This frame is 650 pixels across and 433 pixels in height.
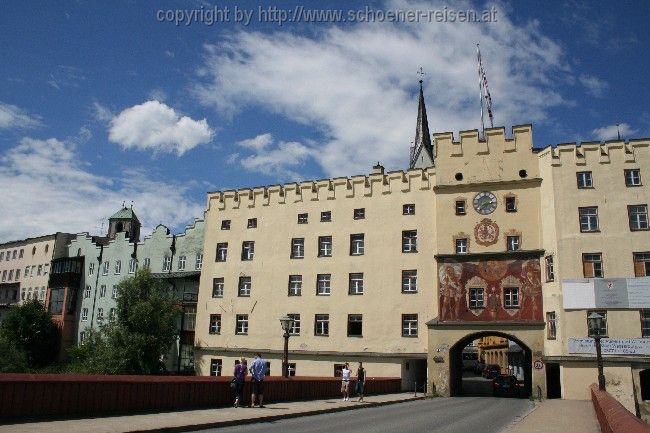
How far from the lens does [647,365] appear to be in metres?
32.8

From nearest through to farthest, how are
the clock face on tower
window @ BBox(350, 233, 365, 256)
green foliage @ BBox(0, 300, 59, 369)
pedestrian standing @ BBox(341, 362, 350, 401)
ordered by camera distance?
pedestrian standing @ BBox(341, 362, 350, 401)
the clock face on tower
window @ BBox(350, 233, 365, 256)
green foliage @ BBox(0, 300, 59, 369)

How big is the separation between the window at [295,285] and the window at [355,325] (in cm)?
511

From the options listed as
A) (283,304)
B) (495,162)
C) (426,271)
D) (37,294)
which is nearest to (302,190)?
(283,304)

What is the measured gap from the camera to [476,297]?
3888cm

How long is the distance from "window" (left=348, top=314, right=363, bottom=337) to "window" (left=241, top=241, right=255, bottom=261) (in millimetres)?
11093

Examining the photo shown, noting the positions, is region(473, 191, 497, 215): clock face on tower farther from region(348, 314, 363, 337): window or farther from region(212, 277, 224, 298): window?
region(212, 277, 224, 298): window

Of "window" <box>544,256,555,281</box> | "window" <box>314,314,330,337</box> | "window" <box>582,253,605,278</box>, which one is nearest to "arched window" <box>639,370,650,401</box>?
"window" <box>582,253,605,278</box>

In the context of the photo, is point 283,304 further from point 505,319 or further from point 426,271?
point 505,319

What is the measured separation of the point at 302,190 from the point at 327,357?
14.4m

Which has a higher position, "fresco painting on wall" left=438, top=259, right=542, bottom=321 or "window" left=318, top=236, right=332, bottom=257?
"window" left=318, top=236, right=332, bottom=257

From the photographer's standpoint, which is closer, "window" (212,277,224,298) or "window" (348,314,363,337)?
"window" (348,314,363,337)

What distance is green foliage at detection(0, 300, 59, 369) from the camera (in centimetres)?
5741

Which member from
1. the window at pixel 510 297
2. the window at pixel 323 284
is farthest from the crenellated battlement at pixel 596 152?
the window at pixel 323 284

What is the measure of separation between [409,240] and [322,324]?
9.76m
